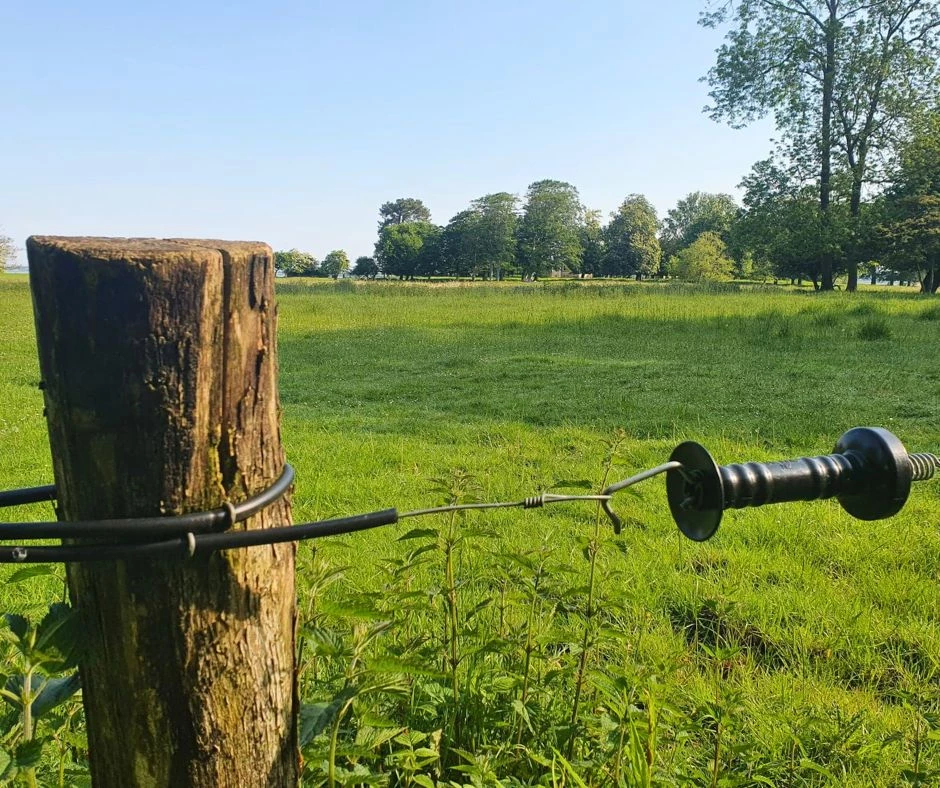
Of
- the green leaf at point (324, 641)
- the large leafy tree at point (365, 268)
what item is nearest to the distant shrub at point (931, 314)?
the green leaf at point (324, 641)

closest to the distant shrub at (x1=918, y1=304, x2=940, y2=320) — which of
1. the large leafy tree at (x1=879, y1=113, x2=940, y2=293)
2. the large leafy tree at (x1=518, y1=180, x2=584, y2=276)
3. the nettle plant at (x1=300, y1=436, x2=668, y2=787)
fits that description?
the nettle plant at (x1=300, y1=436, x2=668, y2=787)

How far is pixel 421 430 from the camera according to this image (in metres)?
6.88

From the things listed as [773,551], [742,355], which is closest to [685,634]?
[773,551]

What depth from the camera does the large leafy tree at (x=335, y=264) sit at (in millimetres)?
129875

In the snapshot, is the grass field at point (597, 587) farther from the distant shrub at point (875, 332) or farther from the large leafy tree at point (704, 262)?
the large leafy tree at point (704, 262)

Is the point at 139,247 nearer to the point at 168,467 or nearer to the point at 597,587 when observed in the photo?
the point at 168,467

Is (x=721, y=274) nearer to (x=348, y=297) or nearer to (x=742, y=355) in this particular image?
(x=348, y=297)

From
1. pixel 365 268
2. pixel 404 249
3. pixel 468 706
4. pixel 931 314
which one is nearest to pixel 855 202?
pixel 931 314

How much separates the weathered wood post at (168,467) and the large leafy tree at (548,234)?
9820 cm

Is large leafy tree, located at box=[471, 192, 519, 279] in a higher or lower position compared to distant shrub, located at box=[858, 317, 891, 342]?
higher

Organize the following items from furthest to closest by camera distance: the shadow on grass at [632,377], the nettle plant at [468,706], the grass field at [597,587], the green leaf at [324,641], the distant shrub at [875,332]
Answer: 1. the distant shrub at [875,332]
2. the shadow on grass at [632,377]
3. the grass field at [597,587]
4. the nettle plant at [468,706]
5. the green leaf at [324,641]

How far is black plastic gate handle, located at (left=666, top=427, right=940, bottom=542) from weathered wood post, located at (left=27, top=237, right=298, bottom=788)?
2.42 feet

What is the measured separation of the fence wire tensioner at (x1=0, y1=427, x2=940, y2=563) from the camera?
0.99 metres

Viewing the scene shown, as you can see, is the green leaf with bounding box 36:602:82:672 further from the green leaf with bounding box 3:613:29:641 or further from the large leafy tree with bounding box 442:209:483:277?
the large leafy tree with bounding box 442:209:483:277
